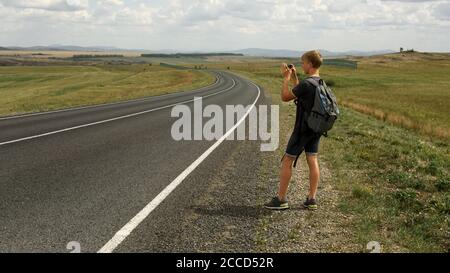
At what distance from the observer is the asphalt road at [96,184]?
185 inches

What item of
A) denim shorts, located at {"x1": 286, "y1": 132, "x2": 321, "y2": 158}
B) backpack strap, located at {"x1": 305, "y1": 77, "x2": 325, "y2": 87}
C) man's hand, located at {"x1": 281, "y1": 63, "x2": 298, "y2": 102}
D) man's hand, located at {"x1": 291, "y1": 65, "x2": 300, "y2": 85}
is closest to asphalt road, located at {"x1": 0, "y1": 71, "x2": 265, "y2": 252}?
denim shorts, located at {"x1": 286, "y1": 132, "x2": 321, "y2": 158}

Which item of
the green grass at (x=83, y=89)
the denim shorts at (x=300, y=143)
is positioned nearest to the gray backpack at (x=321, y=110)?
the denim shorts at (x=300, y=143)

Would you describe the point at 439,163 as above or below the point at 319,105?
below

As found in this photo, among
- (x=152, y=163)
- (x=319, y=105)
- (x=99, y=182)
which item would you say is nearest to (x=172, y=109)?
(x=152, y=163)

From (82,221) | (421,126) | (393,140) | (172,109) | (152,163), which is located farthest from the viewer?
(421,126)

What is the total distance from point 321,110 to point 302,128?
0.38 m

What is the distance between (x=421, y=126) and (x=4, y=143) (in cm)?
1821

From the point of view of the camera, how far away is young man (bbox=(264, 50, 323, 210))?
5516 mm

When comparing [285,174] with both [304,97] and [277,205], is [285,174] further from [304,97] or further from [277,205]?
[304,97]

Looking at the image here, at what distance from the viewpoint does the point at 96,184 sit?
6.71 metres
